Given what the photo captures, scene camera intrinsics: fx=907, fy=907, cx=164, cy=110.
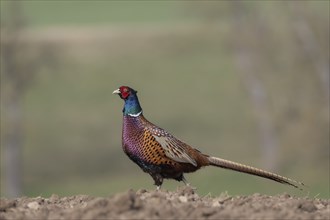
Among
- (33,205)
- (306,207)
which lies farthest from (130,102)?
(306,207)

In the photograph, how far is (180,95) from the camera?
193 feet

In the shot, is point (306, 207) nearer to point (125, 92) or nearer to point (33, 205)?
point (33, 205)

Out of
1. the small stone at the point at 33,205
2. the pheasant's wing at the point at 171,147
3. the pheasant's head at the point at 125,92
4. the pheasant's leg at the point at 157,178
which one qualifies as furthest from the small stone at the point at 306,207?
the pheasant's head at the point at 125,92

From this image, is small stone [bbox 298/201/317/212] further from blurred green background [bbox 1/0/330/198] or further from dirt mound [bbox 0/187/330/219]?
blurred green background [bbox 1/0/330/198]

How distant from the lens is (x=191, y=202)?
1010 centimetres

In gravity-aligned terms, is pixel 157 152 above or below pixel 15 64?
below

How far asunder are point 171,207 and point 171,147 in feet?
8.29

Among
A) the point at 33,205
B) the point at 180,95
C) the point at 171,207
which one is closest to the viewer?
the point at 171,207

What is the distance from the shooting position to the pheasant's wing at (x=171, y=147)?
11.6 meters

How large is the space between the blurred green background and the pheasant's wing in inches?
948

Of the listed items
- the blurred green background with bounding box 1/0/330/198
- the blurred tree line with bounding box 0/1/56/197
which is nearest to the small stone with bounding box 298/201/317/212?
the blurred green background with bounding box 1/0/330/198

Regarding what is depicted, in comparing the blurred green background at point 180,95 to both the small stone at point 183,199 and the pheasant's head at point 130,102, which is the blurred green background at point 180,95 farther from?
the small stone at point 183,199

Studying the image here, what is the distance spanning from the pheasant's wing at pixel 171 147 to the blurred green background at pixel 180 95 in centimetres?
2408

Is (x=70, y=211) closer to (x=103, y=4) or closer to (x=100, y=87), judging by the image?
(x=100, y=87)
